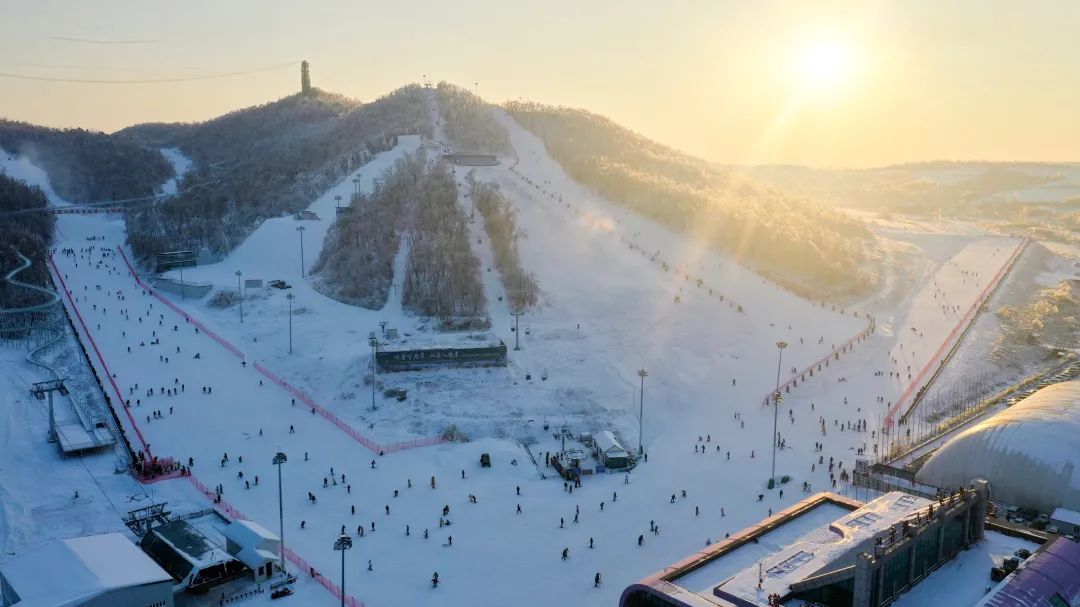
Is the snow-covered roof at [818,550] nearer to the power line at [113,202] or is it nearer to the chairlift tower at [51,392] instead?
the chairlift tower at [51,392]

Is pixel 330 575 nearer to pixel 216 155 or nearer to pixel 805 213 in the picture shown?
pixel 805 213

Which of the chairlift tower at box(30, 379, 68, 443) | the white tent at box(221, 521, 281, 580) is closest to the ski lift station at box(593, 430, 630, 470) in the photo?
the white tent at box(221, 521, 281, 580)

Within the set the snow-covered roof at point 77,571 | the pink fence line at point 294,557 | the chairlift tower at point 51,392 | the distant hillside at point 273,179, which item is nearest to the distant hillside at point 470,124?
the distant hillside at point 273,179

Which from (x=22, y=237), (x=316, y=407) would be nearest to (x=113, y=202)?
(x=22, y=237)

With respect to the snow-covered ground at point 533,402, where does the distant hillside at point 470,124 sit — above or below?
above

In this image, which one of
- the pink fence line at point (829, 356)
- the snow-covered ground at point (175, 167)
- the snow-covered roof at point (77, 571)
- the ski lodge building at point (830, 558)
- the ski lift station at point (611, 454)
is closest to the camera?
the ski lodge building at point (830, 558)

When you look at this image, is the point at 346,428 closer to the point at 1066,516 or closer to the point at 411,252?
the point at 411,252
